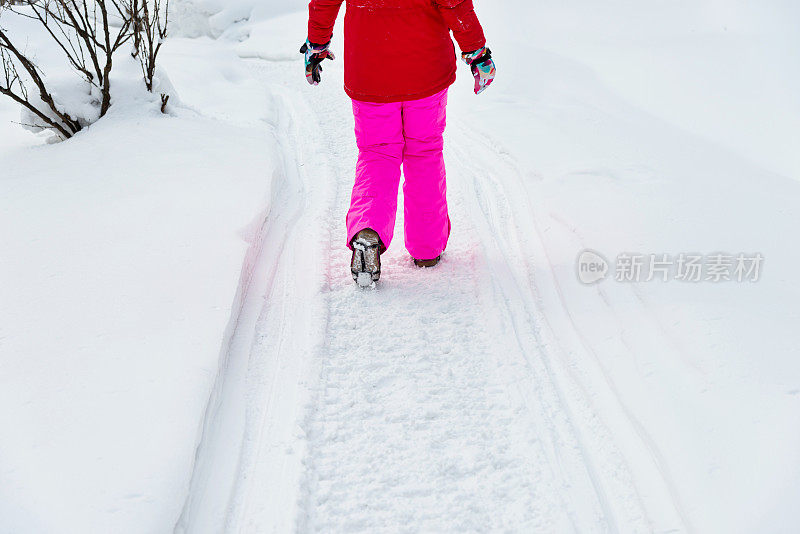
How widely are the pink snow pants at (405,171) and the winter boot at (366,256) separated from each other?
23mm

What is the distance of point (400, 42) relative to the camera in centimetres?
191

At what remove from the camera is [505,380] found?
1.62 meters

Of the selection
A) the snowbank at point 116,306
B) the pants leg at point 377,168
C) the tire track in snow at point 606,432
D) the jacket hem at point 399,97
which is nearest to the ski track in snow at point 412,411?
the tire track in snow at point 606,432

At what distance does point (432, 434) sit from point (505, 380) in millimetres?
288

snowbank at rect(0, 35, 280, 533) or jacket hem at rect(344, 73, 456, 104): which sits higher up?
jacket hem at rect(344, 73, 456, 104)

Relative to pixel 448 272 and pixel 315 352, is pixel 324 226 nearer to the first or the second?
pixel 448 272

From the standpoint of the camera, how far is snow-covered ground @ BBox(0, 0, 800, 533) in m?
1.26

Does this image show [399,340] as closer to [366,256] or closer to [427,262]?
[366,256]

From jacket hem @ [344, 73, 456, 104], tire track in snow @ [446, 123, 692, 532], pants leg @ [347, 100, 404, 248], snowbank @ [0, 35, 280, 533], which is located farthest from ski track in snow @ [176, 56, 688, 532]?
jacket hem @ [344, 73, 456, 104]

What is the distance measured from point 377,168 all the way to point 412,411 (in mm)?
908

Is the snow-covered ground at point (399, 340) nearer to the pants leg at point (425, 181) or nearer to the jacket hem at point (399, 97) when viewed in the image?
the pants leg at point (425, 181)

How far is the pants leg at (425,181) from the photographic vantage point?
6.68 ft

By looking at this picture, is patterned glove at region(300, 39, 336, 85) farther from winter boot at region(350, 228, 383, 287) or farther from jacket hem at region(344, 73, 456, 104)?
winter boot at region(350, 228, 383, 287)

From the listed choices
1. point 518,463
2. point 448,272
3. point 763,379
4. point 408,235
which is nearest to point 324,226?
point 408,235
